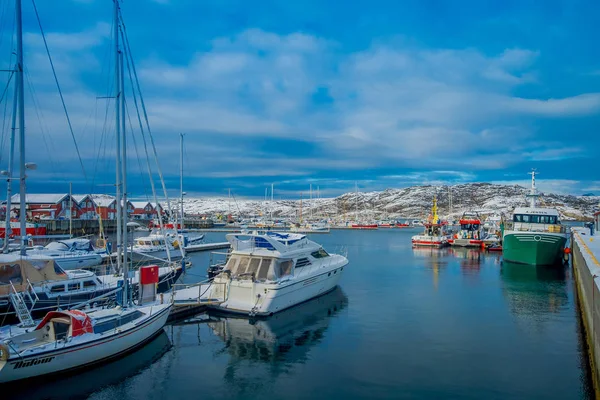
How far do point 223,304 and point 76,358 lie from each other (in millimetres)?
7965

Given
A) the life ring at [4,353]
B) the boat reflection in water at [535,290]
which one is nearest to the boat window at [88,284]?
the life ring at [4,353]

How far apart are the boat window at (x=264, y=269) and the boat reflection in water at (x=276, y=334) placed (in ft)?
6.24

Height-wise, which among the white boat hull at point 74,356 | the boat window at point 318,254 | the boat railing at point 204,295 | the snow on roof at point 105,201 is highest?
the snow on roof at point 105,201

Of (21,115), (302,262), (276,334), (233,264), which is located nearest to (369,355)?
(276,334)

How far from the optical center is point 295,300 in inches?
901

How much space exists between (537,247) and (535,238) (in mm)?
917

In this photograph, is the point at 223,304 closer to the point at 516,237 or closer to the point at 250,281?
the point at 250,281

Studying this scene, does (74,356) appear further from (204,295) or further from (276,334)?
(204,295)

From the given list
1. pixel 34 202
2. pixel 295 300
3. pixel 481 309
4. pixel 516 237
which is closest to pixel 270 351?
pixel 295 300

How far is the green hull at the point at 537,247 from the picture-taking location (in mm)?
39656

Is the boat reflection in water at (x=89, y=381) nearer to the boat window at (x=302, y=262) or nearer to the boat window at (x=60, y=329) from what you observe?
the boat window at (x=60, y=329)

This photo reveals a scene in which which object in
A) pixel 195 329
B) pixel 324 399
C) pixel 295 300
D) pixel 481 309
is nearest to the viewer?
pixel 324 399

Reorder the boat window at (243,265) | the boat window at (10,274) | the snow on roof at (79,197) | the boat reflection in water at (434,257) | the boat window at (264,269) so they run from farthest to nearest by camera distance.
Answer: the snow on roof at (79,197) → the boat reflection in water at (434,257) → the boat window at (243,265) → the boat window at (264,269) → the boat window at (10,274)

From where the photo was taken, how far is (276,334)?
19.0 meters
